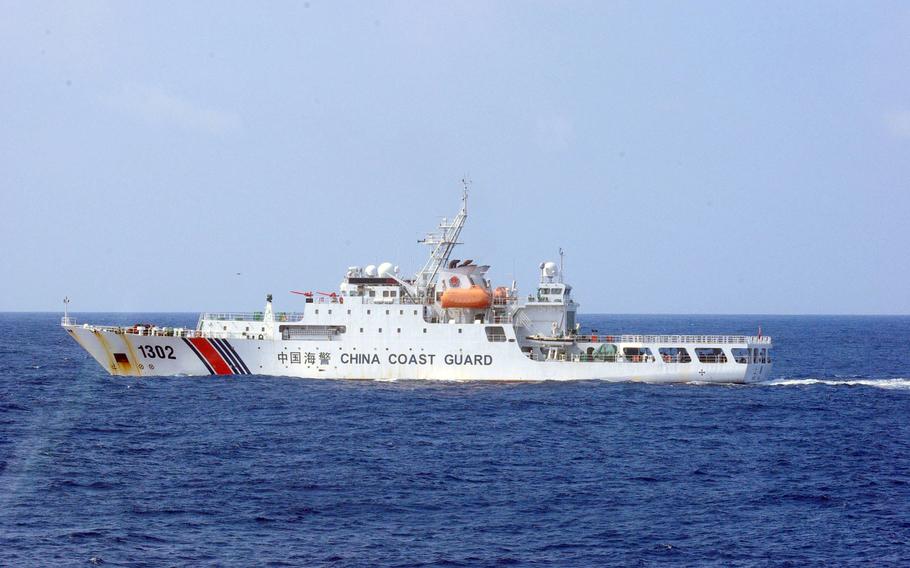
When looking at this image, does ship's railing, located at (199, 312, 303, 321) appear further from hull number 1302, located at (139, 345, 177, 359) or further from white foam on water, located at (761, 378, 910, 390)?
white foam on water, located at (761, 378, 910, 390)

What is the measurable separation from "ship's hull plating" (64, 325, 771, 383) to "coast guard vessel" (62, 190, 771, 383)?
5cm

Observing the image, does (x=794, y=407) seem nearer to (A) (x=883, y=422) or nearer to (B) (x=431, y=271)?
(A) (x=883, y=422)

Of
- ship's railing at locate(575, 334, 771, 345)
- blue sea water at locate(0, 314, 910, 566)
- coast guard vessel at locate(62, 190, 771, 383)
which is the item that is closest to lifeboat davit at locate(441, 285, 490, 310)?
coast guard vessel at locate(62, 190, 771, 383)

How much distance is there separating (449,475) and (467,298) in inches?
855

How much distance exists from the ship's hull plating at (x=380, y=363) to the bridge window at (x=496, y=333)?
578 millimetres

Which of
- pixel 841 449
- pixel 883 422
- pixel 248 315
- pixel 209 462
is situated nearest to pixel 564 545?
pixel 209 462

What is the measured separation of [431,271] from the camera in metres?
55.6

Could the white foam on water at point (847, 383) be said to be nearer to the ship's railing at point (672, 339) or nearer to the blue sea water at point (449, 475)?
the blue sea water at point (449, 475)

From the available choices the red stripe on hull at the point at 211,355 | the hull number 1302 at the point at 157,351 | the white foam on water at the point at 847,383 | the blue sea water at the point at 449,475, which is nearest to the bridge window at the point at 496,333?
the blue sea water at the point at 449,475

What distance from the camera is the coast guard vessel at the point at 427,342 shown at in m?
52.4

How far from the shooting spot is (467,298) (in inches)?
2079

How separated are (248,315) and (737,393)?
27434 mm

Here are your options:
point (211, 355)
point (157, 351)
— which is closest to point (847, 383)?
point (211, 355)

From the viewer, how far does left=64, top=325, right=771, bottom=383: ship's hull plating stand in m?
52.3
